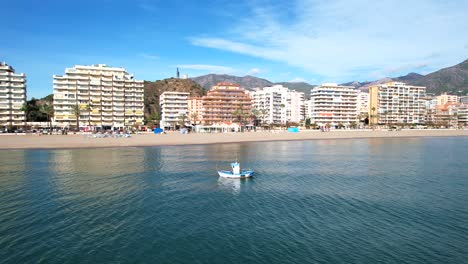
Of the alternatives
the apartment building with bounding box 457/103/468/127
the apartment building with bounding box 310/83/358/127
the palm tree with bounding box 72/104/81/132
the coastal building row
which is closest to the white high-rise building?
the coastal building row

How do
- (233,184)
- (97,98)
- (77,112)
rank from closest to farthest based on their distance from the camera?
(233,184)
(77,112)
(97,98)

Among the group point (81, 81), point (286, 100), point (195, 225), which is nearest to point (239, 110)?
point (286, 100)

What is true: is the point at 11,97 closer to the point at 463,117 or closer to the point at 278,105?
the point at 278,105

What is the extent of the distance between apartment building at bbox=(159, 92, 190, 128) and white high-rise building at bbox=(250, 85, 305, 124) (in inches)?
1490

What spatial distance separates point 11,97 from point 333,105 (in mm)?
132924

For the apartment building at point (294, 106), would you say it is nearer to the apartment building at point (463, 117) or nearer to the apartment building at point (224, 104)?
the apartment building at point (224, 104)

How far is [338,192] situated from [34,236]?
20107mm

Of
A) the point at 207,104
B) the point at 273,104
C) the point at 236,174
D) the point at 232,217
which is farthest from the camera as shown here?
the point at 273,104

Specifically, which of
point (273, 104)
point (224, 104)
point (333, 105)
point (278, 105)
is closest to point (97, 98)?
point (224, 104)

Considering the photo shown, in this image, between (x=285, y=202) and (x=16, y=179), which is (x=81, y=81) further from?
(x=285, y=202)

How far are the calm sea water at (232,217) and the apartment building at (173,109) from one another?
10878 centimetres

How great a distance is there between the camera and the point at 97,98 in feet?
400

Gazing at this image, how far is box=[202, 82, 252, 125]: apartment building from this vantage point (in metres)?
140

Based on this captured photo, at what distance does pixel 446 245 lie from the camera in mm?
15258
